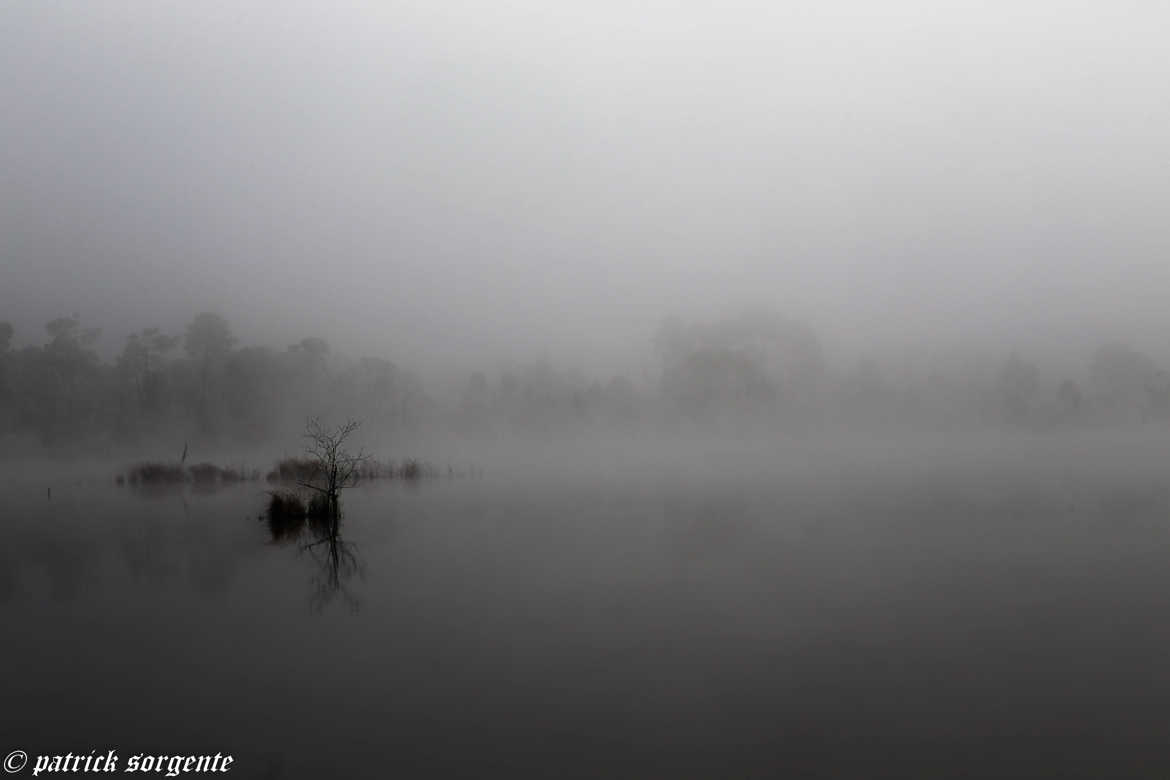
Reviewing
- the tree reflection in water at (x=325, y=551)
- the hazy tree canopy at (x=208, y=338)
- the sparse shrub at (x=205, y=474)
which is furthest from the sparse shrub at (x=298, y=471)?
the hazy tree canopy at (x=208, y=338)

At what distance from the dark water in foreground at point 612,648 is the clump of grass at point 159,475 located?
2193 centimetres

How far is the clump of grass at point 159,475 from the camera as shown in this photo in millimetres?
46344

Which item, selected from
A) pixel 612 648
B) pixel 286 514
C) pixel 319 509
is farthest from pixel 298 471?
pixel 612 648

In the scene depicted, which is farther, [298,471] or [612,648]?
[298,471]

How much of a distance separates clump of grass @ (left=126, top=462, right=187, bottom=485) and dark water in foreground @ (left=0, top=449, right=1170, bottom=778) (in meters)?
21.9

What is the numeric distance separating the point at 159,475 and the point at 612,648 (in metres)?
44.8

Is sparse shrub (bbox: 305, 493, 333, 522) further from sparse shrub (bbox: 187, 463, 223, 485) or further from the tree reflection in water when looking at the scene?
sparse shrub (bbox: 187, 463, 223, 485)

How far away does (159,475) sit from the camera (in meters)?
47.0

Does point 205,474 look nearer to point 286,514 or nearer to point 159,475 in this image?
point 159,475

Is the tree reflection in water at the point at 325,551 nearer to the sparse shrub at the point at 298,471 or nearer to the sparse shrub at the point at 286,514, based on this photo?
the sparse shrub at the point at 286,514

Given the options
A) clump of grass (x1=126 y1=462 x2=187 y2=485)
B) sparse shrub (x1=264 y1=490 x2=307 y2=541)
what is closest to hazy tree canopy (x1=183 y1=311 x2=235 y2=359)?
clump of grass (x1=126 y1=462 x2=187 y2=485)

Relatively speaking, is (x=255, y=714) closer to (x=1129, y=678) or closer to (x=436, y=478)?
(x=1129, y=678)

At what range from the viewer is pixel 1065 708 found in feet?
32.0

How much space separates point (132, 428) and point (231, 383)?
1491 centimetres
